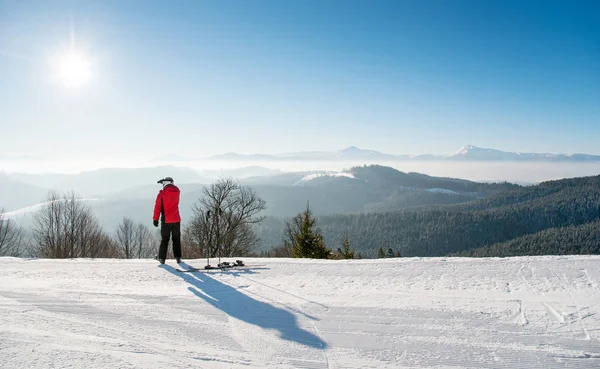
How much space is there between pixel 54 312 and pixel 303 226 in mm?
19101

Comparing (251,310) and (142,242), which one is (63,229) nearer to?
(251,310)

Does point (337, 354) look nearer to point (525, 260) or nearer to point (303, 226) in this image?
point (525, 260)

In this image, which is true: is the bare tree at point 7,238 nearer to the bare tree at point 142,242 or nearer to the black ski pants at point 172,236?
the bare tree at point 142,242

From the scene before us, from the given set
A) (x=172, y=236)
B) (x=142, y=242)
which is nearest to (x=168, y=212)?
(x=172, y=236)

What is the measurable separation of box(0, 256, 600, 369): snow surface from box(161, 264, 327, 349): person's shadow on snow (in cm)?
2

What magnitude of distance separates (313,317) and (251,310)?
0.91 meters

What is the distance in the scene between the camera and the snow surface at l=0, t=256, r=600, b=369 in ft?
10.6

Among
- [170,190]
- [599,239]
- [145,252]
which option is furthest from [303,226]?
[599,239]

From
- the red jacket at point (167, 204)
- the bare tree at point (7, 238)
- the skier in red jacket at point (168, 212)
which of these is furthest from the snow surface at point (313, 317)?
the bare tree at point (7, 238)

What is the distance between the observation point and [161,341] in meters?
3.64

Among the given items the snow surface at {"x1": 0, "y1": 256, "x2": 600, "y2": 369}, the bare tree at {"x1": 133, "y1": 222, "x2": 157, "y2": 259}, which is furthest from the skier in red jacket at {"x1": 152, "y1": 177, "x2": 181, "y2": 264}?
the bare tree at {"x1": 133, "y1": 222, "x2": 157, "y2": 259}

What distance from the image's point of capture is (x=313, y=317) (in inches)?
174

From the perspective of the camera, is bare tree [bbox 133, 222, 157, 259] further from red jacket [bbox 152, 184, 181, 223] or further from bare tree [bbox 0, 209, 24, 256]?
red jacket [bbox 152, 184, 181, 223]

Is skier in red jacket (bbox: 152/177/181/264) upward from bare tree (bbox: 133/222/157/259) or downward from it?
upward
